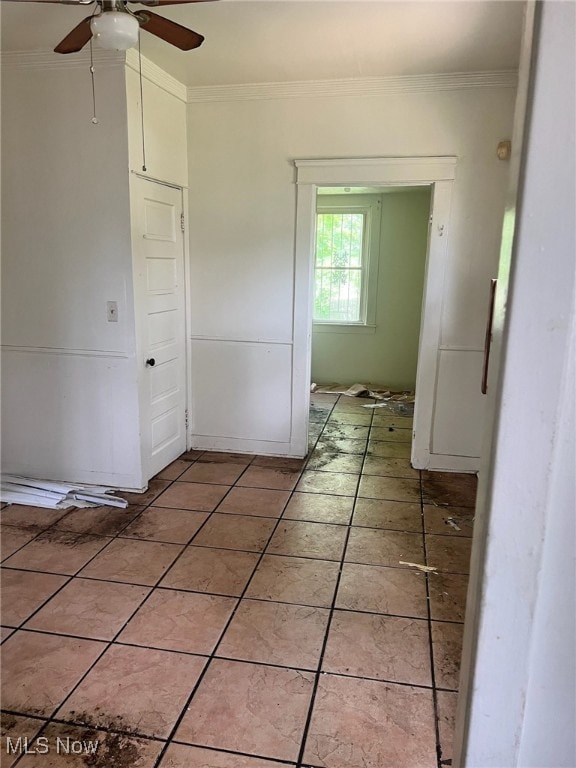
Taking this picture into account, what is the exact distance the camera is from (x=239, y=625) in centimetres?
208

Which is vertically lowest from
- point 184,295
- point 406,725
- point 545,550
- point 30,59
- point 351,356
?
point 406,725

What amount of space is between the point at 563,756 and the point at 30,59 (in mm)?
3762

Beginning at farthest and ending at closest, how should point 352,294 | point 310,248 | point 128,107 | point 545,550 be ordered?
point 352,294
point 310,248
point 128,107
point 545,550

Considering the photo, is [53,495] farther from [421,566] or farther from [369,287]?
[369,287]

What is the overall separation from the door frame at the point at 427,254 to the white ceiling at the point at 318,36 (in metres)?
0.53

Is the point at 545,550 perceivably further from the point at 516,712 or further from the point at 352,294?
the point at 352,294

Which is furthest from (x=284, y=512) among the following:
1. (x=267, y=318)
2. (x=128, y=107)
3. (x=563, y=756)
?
(x=128, y=107)

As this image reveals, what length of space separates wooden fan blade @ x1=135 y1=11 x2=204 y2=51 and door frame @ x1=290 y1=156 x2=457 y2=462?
1505 mm

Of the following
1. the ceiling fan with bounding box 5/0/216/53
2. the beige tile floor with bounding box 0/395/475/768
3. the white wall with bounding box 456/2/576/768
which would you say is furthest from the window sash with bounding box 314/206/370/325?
the white wall with bounding box 456/2/576/768

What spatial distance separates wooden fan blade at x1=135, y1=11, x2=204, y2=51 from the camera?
1943 millimetres

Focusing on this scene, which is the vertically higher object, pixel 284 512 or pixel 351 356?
pixel 351 356

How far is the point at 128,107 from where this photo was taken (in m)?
2.93

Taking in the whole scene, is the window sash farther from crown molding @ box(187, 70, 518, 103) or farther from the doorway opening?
crown molding @ box(187, 70, 518, 103)

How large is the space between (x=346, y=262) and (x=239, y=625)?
508 centimetres
